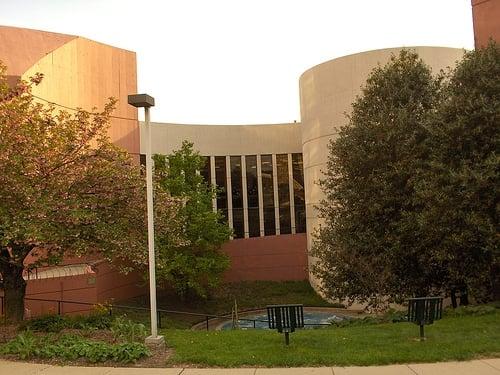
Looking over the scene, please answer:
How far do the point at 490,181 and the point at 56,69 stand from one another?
56.2 feet

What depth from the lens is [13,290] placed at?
11445 mm

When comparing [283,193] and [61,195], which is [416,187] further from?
[283,193]

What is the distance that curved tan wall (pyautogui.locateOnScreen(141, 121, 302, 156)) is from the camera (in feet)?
120

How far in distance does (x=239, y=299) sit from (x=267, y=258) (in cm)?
Answer: 546

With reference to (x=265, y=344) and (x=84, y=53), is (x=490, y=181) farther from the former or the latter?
(x=84, y=53)

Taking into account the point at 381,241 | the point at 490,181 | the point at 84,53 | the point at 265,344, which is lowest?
the point at 265,344

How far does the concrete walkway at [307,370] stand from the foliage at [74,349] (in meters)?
0.37

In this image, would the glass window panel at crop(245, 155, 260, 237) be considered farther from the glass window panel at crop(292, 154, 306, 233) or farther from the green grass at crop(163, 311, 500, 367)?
the green grass at crop(163, 311, 500, 367)

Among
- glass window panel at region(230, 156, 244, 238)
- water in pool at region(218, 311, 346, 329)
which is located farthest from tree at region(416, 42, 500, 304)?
glass window panel at region(230, 156, 244, 238)

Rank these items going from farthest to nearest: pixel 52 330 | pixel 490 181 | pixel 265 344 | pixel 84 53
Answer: pixel 84 53
pixel 490 181
pixel 52 330
pixel 265 344

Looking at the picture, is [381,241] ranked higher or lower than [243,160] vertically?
lower

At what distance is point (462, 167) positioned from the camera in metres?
11.5

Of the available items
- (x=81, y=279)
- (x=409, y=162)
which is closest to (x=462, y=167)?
(x=409, y=162)

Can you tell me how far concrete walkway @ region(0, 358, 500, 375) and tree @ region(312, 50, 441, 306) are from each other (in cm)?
606
